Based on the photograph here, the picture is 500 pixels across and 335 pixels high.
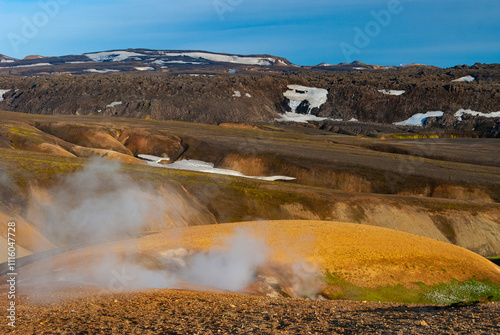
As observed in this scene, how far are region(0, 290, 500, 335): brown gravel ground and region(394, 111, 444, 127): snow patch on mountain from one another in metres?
148

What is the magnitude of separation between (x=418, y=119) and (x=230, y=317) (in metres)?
157

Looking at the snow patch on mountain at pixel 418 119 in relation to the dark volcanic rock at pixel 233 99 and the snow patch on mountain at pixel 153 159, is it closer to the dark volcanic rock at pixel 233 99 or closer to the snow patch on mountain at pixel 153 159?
the dark volcanic rock at pixel 233 99

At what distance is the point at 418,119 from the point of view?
164000 millimetres

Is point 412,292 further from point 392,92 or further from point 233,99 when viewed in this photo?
point 392,92

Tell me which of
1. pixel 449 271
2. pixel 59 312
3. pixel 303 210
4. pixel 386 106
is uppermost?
pixel 386 106

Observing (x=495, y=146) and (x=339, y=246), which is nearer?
(x=339, y=246)

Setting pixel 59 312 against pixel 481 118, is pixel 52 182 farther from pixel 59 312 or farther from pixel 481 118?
pixel 481 118

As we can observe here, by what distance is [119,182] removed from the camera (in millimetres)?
51875

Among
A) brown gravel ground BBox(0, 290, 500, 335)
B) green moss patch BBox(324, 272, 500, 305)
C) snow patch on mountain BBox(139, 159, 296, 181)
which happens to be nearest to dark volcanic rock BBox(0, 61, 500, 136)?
snow patch on mountain BBox(139, 159, 296, 181)

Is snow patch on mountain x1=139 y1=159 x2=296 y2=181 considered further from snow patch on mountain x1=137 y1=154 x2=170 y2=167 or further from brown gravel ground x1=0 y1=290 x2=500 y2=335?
brown gravel ground x1=0 y1=290 x2=500 y2=335

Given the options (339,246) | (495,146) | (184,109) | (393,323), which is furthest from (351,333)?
(184,109)

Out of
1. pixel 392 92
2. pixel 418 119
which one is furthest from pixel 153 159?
pixel 392 92

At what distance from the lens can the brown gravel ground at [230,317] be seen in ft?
59.1

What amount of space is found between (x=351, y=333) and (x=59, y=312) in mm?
12118
